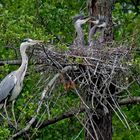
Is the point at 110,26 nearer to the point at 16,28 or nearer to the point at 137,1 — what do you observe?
the point at 16,28

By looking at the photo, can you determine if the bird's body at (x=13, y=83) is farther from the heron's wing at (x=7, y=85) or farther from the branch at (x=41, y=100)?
the branch at (x=41, y=100)

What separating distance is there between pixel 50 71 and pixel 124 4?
628 cm

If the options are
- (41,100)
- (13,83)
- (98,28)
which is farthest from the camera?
(98,28)

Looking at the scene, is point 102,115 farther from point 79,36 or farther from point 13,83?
point 13,83

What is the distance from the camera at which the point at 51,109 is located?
770 cm

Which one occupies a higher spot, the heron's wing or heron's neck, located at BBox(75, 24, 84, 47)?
heron's neck, located at BBox(75, 24, 84, 47)

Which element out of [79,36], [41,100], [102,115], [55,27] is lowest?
[102,115]

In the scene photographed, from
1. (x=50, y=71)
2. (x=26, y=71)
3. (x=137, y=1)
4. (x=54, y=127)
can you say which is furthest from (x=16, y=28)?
(x=137, y=1)

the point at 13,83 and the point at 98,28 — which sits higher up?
the point at 98,28

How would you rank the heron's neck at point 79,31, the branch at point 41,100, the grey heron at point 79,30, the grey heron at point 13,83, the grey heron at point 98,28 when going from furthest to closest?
1. the heron's neck at point 79,31
2. the grey heron at point 79,30
3. the grey heron at point 98,28
4. the grey heron at point 13,83
5. the branch at point 41,100

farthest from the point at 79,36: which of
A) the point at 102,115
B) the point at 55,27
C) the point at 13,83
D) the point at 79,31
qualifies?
the point at 55,27

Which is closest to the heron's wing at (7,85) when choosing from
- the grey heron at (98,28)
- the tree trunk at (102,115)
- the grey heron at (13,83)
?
the grey heron at (13,83)

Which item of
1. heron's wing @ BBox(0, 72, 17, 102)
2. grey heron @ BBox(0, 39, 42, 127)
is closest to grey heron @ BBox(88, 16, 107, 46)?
grey heron @ BBox(0, 39, 42, 127)

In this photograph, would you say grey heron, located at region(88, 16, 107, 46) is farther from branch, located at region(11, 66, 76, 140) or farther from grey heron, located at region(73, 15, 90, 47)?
branch, located at region(11, 66, 76, 140)
